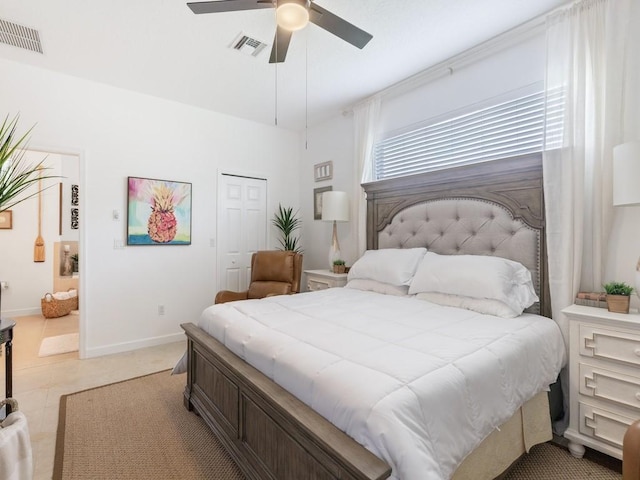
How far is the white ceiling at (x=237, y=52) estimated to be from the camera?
2262mm

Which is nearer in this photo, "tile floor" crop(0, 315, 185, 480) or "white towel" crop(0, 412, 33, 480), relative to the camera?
"white towel" crop(0, 412, 33, 480)

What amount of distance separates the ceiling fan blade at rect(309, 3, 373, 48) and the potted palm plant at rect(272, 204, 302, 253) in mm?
2801

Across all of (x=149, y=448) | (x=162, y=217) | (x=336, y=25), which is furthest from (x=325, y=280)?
(x=336, y=25)

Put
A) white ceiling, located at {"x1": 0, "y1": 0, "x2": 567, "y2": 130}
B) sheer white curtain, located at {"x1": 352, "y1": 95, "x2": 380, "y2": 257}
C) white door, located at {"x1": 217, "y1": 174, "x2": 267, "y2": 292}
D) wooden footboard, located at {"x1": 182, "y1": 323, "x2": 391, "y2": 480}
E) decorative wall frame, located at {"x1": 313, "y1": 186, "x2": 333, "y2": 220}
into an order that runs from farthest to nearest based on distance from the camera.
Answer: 1. decorative wall frame, located at {"x1": 313, "y1": 186, "x2": 333, "y2": 220}
2. white door, located at {"x1": 217, "y1": 174, "x2": 267, "y2": 292}
3. sheer white curtain, located at {"x1": 352, "y1": 95, "x2": 380, "y2": 257}
4. white ceiling, located at {"x1": 0, "y1": 0, "x2": 567, "y2": 130}
5. wooden footboard, located at {"x1": 182, "y1": 323, "x2": 391, "y2": 480}

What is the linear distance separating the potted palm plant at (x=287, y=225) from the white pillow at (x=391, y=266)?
1.75m

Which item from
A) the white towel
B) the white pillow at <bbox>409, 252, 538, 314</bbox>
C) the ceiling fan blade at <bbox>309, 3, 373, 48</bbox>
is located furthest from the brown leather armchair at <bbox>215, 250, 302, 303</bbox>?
the white towel

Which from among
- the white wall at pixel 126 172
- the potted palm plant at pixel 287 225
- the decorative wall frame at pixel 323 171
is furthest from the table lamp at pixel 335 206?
the white wall at pixel 126 172

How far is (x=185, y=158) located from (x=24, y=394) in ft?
8.76

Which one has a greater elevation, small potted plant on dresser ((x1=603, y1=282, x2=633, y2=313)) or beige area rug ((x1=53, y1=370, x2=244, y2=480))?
small potted plant on dresser ((x1=603, y1=282, x2=633, y2=313))

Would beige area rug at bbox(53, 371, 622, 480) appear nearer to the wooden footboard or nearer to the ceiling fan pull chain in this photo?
the wooden footboard

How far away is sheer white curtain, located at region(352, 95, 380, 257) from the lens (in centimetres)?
366

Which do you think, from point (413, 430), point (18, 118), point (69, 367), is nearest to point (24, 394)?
point (69, 367)

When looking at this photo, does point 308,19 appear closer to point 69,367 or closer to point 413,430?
point 413,430

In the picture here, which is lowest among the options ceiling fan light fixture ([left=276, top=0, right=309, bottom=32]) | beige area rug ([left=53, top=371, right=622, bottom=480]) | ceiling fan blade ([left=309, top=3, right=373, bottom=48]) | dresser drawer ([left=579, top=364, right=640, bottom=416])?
beige area rug ([left=53, top=371, right=622, bottom=480])
